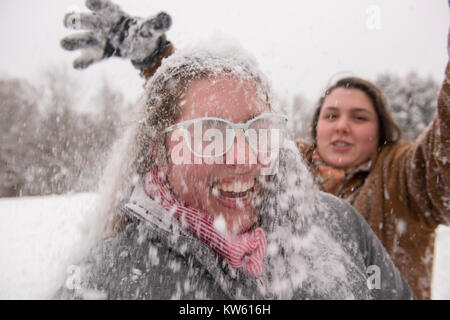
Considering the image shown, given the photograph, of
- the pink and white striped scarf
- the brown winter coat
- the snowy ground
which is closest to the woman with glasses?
the pink and white striped scarf

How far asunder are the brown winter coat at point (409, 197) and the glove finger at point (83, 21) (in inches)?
108

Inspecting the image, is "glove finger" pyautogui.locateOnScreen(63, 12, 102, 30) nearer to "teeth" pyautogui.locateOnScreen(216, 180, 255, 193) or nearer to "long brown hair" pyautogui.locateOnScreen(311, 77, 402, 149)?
"teeth" pyautogui.locateOnScreen(216, 180, 255, 193)

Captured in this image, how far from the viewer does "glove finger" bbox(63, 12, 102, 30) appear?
6.42ft

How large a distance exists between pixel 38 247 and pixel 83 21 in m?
5.34

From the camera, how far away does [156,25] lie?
2174mm

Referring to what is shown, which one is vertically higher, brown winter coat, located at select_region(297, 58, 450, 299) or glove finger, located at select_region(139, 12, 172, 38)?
glove finger, located at select_region(139, 12, 172, 38)

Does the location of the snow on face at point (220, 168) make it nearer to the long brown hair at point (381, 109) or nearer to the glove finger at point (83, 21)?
the glove finger at point (83, 21)

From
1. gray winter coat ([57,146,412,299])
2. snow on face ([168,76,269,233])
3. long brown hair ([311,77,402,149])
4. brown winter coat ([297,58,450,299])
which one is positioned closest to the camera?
gray winter coat ([57,146,412,299])

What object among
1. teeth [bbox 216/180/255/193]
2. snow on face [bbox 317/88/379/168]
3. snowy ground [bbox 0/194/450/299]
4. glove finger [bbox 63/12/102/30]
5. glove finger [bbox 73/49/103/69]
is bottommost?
snowy ground [bbox 0/194/450/299]

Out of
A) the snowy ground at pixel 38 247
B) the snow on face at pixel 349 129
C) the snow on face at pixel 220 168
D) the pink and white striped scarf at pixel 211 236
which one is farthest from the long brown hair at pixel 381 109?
the snowy ground at pixel 38 247

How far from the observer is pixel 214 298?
1.15 meters

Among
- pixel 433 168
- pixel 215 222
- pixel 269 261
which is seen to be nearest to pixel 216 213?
pixel 215 222
